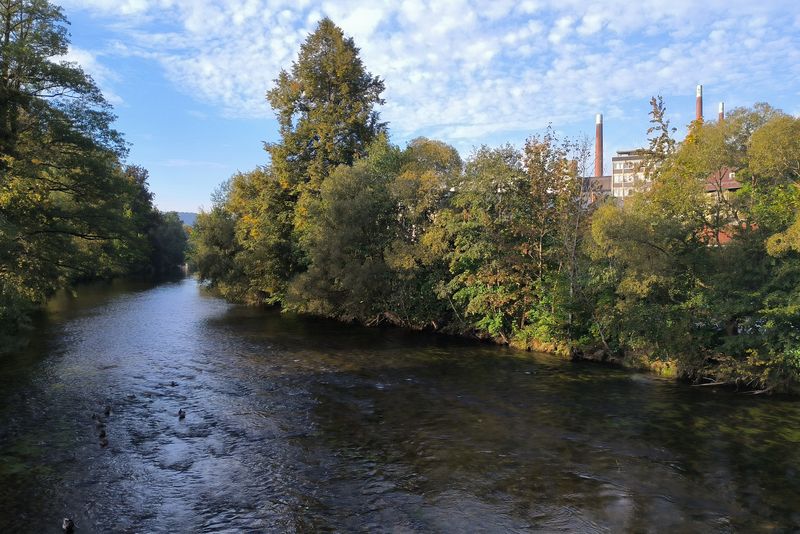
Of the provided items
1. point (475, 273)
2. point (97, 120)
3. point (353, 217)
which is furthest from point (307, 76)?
point (475, 273)

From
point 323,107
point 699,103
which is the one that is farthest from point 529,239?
point 699,103

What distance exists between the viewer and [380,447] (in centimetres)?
1347

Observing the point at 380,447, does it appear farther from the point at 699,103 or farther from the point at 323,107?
the point at 699,103

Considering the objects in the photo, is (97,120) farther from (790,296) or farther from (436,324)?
(790,296)

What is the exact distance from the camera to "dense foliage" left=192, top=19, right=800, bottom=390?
1775 centimetres

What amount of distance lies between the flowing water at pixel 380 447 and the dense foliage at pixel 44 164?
402 centimetres

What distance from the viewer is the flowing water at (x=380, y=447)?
9961 mm

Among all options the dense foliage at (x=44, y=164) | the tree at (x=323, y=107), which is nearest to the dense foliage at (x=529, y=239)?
the tree at (x=323, y=107)

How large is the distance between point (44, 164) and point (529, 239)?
2293 cm

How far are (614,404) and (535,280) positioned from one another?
400 inches

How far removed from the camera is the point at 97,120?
24.1 m

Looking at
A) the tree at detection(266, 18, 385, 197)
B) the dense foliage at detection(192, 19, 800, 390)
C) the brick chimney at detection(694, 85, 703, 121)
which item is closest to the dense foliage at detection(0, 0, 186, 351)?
the dense foliage at detection(192, 19, 800, 390)

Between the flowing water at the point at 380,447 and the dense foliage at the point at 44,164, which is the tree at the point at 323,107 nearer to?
the dense foliage at the point at 44,164

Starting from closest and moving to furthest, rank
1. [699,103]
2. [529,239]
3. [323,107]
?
[529,239] → [323,107] → [699,103]
